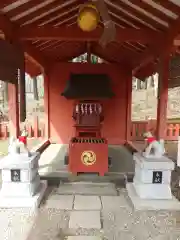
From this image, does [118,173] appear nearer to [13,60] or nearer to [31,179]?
[31,179]

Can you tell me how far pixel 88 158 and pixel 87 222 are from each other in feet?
6.07

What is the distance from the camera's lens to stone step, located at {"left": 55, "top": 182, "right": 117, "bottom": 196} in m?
4.28

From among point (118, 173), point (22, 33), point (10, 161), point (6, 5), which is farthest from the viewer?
point (118, 173)

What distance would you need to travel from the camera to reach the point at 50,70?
318 inches

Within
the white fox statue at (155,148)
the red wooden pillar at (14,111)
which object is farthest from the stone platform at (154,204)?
the red wooden pillar at (14,111)

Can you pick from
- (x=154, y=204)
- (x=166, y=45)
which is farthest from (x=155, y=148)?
(x=166, y=45)

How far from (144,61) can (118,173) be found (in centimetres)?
318

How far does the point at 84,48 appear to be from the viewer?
8.05 meters

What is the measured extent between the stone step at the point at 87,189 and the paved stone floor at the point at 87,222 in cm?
24

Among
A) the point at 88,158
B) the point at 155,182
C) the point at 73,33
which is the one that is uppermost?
the point at 73,33

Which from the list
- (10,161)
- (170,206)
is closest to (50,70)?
(10,161)

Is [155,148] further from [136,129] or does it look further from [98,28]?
[136,129]

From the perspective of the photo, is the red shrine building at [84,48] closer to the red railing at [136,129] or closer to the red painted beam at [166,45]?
the red painted beam at [166,45]

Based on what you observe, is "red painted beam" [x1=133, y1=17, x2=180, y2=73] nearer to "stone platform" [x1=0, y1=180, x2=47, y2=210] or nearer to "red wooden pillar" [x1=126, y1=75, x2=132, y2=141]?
"red wooden pillar" [x1=126, y1=75, x2=132, y2=141]
